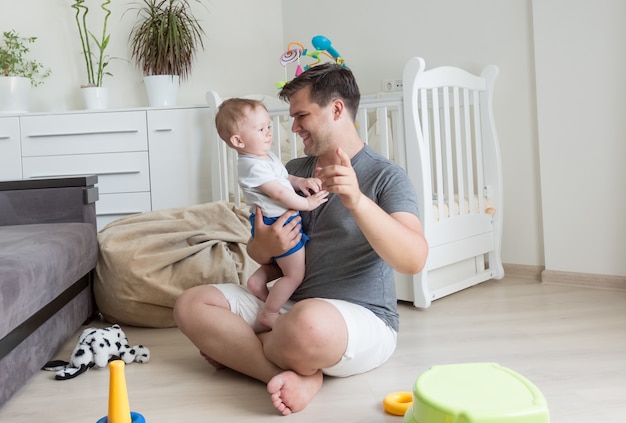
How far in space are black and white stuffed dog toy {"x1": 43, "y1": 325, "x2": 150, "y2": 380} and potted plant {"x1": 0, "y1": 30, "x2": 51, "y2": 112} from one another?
6.71ft

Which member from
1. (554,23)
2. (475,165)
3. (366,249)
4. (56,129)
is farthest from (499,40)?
(56,129)

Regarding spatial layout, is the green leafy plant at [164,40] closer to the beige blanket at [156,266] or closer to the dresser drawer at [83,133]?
the dresser drawer at [83,133]

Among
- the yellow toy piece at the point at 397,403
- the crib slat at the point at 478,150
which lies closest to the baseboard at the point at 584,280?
the crib slat at the point at 478,150

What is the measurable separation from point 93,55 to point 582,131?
266cm

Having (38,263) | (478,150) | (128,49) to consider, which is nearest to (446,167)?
(478,150)

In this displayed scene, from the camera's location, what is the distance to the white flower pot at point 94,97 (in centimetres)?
→ 362

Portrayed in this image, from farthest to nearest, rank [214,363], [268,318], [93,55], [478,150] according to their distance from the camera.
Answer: [93,55] < [478,150] < [214,363] < [268,318]

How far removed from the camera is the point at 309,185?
1647mm

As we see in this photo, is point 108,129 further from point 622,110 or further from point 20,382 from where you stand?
point 622,110

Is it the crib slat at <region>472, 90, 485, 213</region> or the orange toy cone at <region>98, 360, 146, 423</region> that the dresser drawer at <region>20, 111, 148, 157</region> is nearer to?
the crib slat at <region>472, 90, 485, 213</region>

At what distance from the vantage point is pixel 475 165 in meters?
3.15

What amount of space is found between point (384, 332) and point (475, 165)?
1.67 meters

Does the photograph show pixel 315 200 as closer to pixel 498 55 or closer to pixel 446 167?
pixel 446 167

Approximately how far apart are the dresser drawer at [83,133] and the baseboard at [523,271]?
6.18ft
